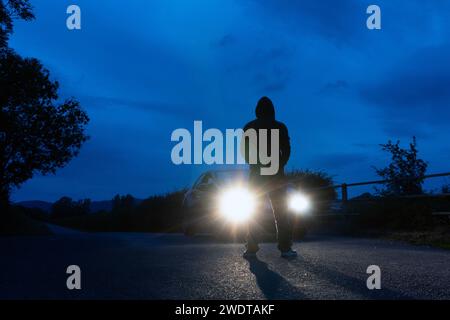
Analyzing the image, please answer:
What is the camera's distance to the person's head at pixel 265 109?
7.75m

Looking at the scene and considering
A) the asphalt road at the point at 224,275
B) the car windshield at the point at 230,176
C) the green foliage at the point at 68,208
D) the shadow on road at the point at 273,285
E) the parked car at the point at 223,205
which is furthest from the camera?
the green foliage at the point at 68,208

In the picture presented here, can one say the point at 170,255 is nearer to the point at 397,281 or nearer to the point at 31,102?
the point at 397,281

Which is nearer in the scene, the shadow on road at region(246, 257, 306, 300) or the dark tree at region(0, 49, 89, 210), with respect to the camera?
the shadow on road at region(246, 257, 306, 300)

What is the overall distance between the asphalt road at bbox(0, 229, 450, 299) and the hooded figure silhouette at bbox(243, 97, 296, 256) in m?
0.28

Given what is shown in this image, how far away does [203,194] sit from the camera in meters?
12.1

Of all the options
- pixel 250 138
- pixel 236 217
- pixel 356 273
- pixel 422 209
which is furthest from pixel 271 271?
pixel 422 209

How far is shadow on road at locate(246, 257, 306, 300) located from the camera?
4.45m

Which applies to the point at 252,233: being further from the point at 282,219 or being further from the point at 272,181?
the point at 272,181

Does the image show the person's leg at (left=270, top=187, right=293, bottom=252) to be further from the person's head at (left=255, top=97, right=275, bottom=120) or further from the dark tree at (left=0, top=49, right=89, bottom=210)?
the dark tree at (left=0, top=49, right=89, bottom=210)

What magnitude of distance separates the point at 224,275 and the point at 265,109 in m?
2.87

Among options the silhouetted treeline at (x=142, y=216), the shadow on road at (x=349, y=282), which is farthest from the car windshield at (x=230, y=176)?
the silhouetted treeline at (x=142, y=216)

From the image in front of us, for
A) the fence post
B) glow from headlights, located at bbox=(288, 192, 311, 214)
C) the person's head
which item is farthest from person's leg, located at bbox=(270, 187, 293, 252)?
the fence post

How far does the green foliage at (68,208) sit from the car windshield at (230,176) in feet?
146

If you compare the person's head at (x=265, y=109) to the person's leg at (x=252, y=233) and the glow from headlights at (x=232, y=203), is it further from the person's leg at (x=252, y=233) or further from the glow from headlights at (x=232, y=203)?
the glow from headlights at (x=232, y=203)
